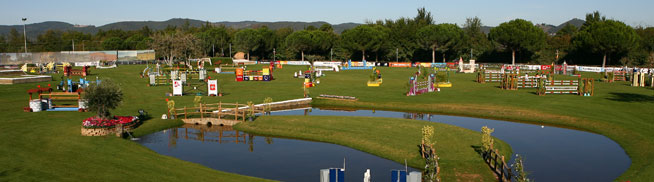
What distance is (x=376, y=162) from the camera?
26.7 meters

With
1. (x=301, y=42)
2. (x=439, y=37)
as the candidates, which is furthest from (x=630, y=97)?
(x=301, y=42)

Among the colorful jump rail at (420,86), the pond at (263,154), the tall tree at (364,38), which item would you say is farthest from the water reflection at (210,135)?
the tall tree at (364,38)

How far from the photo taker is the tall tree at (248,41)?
16962 cm

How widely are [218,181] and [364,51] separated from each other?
13161 centimetres

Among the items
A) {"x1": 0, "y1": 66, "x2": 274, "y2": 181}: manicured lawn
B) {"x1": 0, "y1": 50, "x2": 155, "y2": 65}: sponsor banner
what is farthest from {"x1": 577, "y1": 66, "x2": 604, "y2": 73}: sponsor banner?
{"x1": 0, "y1": 50, "x2": 155, "y2": 65}: sponsor banner

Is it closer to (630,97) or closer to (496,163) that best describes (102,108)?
(496,163)

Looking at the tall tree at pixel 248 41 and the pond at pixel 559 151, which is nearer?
the pond at pixel 559 151

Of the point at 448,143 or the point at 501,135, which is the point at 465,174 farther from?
the point at 501,135

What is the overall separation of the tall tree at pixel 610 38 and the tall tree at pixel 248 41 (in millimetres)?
99749

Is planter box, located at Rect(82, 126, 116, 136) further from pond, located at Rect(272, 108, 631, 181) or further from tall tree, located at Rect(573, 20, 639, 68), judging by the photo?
tall tree, located at Rect(573, 20, 639, 68)

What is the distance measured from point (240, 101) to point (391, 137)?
62.8ft

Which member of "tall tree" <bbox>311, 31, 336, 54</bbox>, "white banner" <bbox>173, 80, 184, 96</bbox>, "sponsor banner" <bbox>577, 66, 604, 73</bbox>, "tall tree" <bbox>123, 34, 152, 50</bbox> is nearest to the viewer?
"white banner" <bbox>173, 80, 184, 96</bbox>

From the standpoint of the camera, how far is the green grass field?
2239cm

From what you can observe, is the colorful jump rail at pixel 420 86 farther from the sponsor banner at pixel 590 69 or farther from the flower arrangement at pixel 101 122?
the sponsor banner at pixel 590 69
